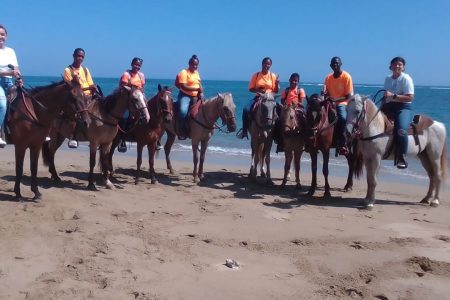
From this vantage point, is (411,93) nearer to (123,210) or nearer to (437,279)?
(437,279)

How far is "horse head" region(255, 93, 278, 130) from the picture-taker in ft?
30.7

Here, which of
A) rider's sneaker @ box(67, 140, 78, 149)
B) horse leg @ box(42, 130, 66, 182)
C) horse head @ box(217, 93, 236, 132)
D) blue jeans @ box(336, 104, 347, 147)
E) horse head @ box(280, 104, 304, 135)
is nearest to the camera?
rider's sneaker @ box(67, 140, 78, 149)

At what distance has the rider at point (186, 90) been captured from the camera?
1009 centimetres

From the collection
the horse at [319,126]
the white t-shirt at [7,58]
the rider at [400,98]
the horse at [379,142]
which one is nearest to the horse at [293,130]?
the horse at [319,126]

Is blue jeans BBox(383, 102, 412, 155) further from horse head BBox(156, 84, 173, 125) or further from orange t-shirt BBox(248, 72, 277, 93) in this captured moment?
horse head BBox(156, 84, 173, 125)

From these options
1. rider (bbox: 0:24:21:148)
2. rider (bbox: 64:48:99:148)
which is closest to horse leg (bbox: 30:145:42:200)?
rider (bbox: 0:24:21:148)

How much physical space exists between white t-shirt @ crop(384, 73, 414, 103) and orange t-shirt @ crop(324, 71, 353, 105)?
0.82 m

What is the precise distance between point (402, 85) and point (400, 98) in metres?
0.24

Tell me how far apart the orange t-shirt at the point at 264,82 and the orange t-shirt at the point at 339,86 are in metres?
1.35

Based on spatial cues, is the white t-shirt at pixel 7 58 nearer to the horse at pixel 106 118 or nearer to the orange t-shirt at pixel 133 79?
the horse at pixel 106 118

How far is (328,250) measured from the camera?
6039 millimetres

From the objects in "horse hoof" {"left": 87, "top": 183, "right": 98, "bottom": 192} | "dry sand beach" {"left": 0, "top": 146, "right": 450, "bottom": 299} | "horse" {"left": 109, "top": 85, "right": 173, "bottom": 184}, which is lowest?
"horse hoof" {"left": 87, "top": 183, "right": 98, "bottom": 192}

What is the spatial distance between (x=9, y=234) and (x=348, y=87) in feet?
20.6

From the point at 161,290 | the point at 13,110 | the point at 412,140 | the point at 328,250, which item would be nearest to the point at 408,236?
the point at 328,250
